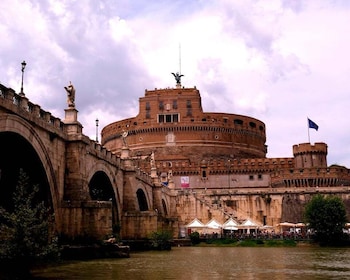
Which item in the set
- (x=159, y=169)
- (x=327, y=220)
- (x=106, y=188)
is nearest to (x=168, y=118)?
(x=159, y=169)

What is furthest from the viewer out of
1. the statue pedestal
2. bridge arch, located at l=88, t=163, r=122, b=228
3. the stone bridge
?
bridge arch, located at l=88, t=163, r=122, b=228

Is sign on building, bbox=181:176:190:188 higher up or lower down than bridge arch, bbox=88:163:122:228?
higher up

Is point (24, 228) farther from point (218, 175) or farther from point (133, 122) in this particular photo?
point (133, 122)

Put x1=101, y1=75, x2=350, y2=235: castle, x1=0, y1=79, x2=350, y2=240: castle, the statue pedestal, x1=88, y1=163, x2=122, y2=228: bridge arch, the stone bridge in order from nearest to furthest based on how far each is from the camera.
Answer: the stone bridge < x1=0, y1=79, x2=350, y2=240: castle < the statue pedestal < x1=88, y1=163, x2=122, y2=228: bridge arch < x1=101, y1=75, x2=350, y2=235: castle

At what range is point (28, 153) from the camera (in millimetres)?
25328

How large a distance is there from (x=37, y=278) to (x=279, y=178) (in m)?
74.6

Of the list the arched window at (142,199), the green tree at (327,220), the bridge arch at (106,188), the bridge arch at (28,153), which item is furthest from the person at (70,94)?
the green tree at (327,220)

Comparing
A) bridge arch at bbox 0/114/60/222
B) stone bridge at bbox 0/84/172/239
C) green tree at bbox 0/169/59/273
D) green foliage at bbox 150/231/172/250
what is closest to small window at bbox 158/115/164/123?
green foliage at bbox 150/231/172/250

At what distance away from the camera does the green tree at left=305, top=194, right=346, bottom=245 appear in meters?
51.0

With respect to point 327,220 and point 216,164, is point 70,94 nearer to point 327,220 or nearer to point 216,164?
point 327,220

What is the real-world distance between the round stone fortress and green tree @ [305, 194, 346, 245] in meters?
53.9

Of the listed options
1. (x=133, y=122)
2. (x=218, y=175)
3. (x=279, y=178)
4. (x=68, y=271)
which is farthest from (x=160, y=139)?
(x=68, y=271)

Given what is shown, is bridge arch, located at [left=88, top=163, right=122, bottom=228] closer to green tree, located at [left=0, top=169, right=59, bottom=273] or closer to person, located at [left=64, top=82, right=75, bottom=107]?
person, located at [left=64, top=82, right=75, bottom=107]

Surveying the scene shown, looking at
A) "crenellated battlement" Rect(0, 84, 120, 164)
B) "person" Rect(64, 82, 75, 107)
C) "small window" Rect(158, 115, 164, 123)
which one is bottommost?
"crenellated battlement" Rect(0, 84, 120, 164)
